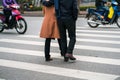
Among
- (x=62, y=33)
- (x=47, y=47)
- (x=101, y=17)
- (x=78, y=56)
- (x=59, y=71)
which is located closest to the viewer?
(x=59, y=71)

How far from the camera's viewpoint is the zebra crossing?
7532mm

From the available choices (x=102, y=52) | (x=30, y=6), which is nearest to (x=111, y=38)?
(x=102, y=52)

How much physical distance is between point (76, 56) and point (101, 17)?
7.17 metres

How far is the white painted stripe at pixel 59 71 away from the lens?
23.6ft

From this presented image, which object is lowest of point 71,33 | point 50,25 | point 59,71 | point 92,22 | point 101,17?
point 92,22

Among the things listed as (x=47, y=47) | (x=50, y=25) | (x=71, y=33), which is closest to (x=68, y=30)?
(x=71, y=33)

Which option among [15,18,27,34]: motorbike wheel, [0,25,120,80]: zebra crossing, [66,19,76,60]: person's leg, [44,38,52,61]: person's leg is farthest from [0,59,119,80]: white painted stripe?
[15,18,27,34]: motorbike wheel

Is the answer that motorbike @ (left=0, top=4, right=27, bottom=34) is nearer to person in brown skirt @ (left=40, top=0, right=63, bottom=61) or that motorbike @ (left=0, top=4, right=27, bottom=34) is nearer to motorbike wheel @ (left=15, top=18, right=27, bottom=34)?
motorbike wheel @ (left=15, top=18, right=27, bottom=34)

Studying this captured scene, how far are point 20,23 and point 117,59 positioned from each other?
648 cm

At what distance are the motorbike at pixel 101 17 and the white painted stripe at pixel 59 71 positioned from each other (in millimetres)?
7911

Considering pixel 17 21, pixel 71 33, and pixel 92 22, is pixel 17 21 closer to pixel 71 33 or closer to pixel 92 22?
pixel 92 22

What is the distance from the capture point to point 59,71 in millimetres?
7750

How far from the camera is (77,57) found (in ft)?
30.1

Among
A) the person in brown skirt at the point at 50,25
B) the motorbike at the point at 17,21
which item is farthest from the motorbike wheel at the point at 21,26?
the person in brown skirt at the point at 50,25
